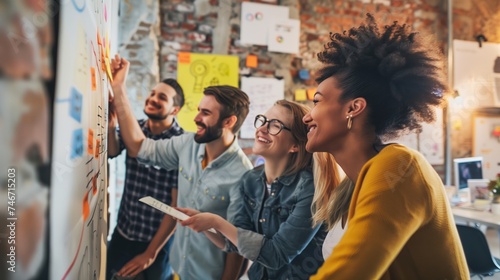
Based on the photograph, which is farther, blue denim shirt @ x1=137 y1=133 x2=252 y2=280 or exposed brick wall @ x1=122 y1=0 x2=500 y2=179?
exposed brick wall @ x1=122 y1=0 x2=500 y2=179

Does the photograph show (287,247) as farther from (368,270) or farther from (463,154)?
(463,154)

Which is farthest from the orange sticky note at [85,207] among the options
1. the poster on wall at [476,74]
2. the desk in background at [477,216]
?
the poster on wall at [476,74]

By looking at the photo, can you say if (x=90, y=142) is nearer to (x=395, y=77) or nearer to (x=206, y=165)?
(x=395, y=77)

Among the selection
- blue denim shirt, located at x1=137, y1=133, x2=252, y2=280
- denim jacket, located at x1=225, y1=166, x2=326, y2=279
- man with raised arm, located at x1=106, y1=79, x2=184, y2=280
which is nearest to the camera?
denim jacket, located at x1=225, y1=166, x2=326, y2=279

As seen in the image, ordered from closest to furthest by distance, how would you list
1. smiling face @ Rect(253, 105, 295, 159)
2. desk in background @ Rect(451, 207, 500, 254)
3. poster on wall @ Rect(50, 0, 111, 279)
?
1. poster on wall @ Rect(50, 0, 111, 279)
2. smiling face @ Rect(253, 105, 295, 159)
3. desk in background @ Rect(451, 207, 500, 254)

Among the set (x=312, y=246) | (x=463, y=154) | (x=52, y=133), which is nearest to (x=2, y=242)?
(x=52, y=133)

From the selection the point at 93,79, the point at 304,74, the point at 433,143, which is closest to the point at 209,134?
the point at 93,79

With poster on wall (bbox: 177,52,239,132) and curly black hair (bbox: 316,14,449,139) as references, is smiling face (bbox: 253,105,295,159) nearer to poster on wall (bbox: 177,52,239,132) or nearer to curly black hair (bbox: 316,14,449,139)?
curly black hair (bbox: 316,14,449,139)

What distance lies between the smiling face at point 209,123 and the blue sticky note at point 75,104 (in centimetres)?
119

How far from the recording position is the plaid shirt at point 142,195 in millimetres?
1922

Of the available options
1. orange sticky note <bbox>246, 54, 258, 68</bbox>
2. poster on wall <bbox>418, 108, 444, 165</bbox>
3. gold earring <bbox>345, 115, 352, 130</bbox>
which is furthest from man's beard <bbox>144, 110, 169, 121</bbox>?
poster on wall <bbox>418, 108, 444, 165</bbox>

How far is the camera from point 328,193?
4.11ft

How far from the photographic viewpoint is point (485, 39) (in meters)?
4.24

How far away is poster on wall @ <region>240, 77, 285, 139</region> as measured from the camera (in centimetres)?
368
